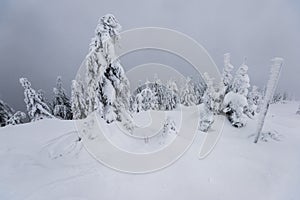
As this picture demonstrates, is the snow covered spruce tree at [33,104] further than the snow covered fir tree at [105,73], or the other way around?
the snow covered spruce tree at [33,104]

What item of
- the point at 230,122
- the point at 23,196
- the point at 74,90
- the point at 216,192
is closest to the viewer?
the point at 23,196

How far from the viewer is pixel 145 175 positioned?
7242 mm

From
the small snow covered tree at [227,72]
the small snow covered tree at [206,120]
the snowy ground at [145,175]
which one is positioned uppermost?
the small snow covered tree at [227,72]

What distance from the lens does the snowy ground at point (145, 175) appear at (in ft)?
20.3

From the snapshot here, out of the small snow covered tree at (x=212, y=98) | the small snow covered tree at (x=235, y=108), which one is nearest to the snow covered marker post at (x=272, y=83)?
the small snow covered tree at (x=235, y=108)

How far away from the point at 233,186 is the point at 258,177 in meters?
1.38

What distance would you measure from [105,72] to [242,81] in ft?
34.4

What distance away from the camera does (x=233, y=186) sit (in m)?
7.22

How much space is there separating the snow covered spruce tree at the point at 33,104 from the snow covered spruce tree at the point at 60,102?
Answer: 5424 millimetres

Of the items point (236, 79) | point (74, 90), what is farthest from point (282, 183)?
point (74, 90)

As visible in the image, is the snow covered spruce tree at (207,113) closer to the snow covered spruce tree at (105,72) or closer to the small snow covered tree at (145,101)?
the snow covered spruce tree at (105,72)

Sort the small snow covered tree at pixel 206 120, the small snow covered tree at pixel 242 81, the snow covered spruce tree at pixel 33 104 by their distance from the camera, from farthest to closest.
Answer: the snow covered spruce tree at pixel 33 104 < the small snow covered tree at pixel 242 81 < the small snow covered tree at pixel 206 120

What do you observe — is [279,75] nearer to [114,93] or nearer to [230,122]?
[230,122]

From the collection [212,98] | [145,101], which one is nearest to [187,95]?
[145,101]
